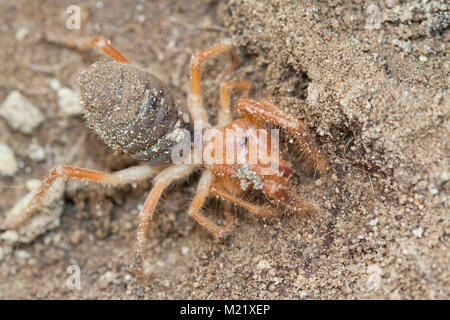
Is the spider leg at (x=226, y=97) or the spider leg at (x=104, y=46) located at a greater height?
the spider leg at (x=104, y=46)

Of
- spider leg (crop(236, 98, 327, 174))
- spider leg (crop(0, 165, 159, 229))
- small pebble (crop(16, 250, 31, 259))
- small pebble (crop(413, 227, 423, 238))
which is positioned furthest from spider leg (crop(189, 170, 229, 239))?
small pebble (crop(16, 250, 31, 259))

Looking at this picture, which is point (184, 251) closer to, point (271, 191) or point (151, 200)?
point (151, 200)

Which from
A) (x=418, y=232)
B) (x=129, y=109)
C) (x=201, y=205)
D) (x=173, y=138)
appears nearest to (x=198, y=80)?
(x=173, y=138)

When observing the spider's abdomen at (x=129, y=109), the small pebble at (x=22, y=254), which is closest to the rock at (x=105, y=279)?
the small pebble at (x=22, y=254)

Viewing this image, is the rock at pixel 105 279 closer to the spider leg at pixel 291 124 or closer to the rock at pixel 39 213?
the rock at pixel 39 213

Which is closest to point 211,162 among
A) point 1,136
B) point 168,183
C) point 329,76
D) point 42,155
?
point 168,183
